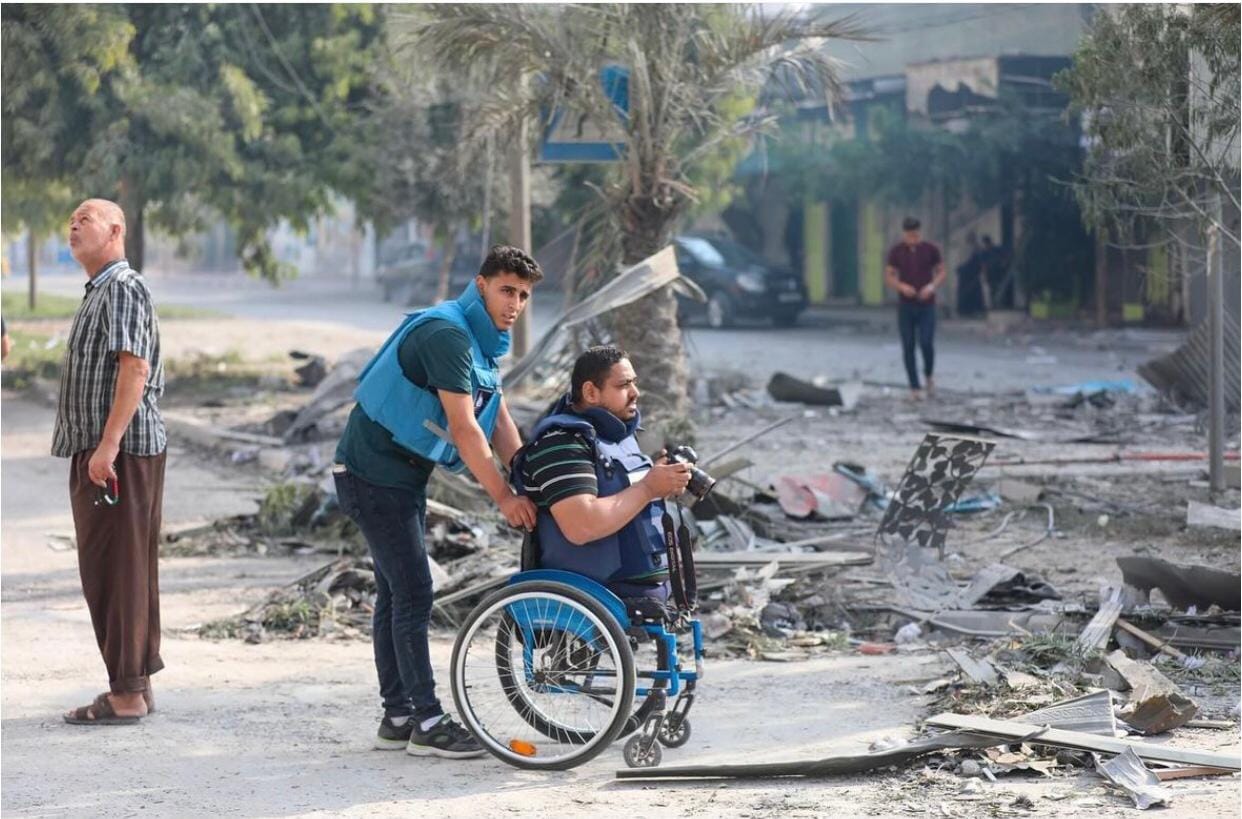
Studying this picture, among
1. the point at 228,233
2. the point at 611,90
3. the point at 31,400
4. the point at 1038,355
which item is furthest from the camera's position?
the point at 228,233

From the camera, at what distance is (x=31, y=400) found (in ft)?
65.5

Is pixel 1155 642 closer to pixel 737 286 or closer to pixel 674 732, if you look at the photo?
pixel 674 732

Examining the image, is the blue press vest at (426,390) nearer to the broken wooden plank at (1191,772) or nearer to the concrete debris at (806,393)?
the broken wooden plank at (1191,772)

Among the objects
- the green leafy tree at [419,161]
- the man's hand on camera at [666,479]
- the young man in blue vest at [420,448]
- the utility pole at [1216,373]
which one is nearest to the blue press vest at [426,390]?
the young man in blue vest at [420,448]

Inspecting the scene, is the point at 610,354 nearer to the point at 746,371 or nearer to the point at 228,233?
the point at 746,371

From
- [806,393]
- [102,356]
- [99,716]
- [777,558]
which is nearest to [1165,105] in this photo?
[777,558]

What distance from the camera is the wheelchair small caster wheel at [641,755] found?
5707 mm

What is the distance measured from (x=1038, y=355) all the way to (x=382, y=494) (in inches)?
741

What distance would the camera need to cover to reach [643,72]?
38.8 feet

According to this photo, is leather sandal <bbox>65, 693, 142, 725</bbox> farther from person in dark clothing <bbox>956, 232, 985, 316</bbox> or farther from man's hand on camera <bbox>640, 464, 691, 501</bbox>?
person in dark clothing <bbox>956, 232, 985, 316</bbox>

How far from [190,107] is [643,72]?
→ 797 cm

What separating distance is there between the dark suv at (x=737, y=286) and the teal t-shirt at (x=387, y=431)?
23.4 metres

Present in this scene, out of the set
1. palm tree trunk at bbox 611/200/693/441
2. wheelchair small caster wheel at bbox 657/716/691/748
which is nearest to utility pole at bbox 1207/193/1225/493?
palm tree trunk at bbox 611/200/693/441

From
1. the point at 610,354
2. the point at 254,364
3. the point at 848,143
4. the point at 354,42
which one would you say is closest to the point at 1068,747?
the point at 610,354
